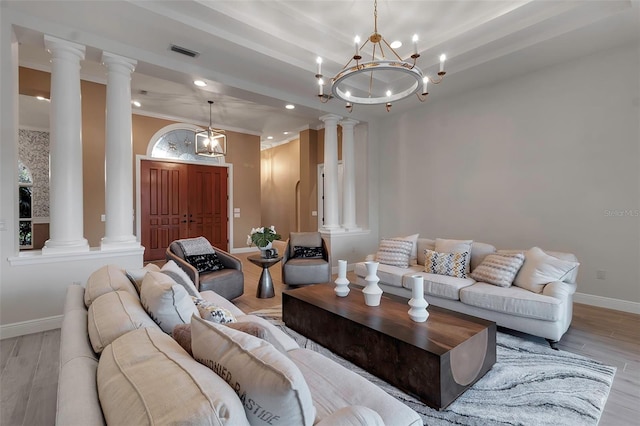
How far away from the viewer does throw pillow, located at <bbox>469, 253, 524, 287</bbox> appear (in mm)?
3059

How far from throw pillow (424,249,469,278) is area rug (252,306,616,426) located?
99 cm

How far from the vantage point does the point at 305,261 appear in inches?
177

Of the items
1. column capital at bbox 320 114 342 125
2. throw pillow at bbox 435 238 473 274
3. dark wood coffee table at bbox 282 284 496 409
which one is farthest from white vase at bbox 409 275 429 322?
column capital at bbox 320 114 342 125

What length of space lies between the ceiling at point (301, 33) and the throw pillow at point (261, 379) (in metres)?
3.31

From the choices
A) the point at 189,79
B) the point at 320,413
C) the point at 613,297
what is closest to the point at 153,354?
the point at 320,413

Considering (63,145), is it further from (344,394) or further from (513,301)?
(513,301)

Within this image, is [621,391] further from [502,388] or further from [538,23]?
[538,23]

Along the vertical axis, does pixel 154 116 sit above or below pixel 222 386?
above

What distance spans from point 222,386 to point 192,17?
3.56m

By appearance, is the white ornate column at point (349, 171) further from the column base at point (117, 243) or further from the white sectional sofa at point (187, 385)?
the white sectional sofa at point (187, 385)

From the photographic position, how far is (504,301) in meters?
2.81

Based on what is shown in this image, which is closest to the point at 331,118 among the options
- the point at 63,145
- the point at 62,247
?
the point at 63,145

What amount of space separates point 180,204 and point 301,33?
5060 mm

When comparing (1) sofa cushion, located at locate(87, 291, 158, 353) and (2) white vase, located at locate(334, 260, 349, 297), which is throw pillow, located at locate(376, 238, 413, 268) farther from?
(1) sofa cushion, located at locate(87, 291, 158, 353)
